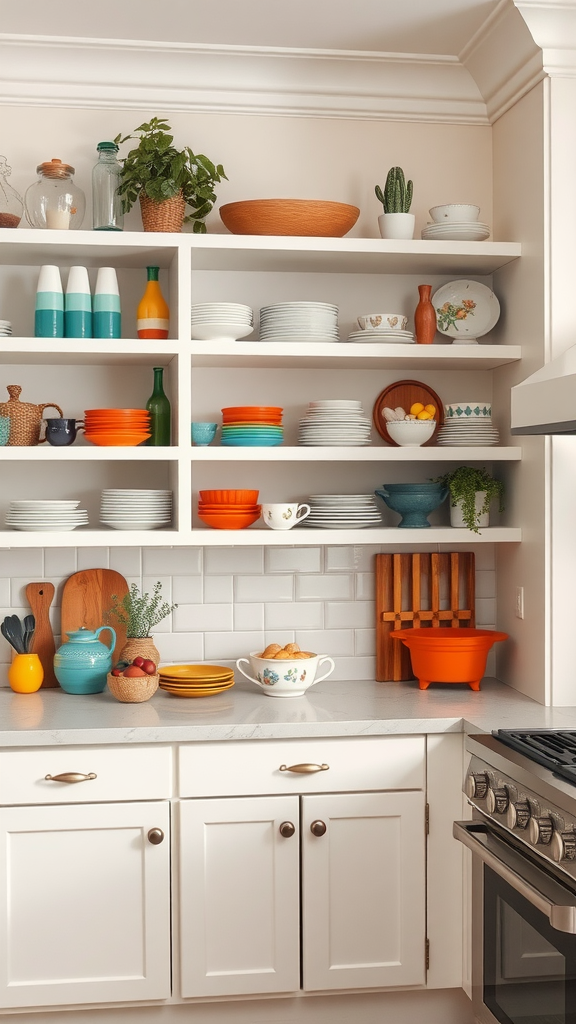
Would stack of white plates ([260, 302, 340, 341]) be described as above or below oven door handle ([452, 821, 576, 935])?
above

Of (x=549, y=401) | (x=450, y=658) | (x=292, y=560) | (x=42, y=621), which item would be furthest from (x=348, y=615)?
(x=549, y=401)

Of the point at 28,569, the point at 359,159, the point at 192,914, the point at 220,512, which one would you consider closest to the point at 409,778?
the point at 192,914

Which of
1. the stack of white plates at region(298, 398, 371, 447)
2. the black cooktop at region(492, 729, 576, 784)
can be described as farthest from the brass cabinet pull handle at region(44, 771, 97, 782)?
the stack of white plates at region(298, 398, 371, 447)

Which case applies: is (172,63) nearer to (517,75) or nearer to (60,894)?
(517,75)

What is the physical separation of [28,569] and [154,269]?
→ 3.31 ft

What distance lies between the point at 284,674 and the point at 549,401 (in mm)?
1124

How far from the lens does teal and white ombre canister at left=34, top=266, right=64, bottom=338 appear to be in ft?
9.53

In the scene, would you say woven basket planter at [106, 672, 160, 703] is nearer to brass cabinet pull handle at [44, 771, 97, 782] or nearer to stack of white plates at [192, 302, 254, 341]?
brass cabinet pull handle at [44, 771, 97, 782]

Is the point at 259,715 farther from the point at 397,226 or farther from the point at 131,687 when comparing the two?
the point at 397,226

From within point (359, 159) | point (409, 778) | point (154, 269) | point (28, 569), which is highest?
point (359, 159)

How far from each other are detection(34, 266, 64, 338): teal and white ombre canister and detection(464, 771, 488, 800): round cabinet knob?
5.56 ft

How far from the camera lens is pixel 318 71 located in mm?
3070

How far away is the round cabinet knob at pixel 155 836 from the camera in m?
2.56

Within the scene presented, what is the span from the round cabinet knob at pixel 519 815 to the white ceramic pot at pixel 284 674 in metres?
0.79
